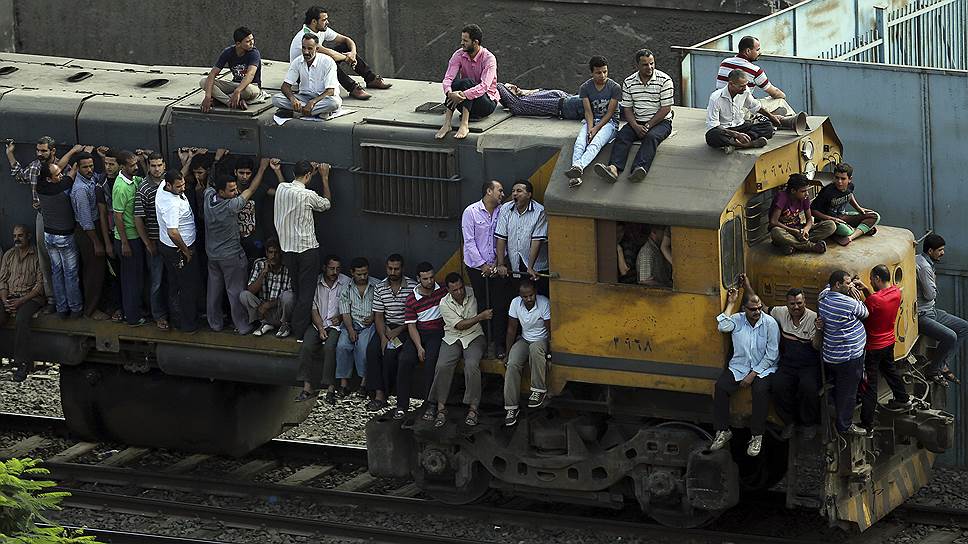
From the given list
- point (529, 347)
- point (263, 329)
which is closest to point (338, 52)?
point (263, 329)

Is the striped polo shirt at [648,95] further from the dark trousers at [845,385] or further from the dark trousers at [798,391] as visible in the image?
the dark trousers at [845,385]

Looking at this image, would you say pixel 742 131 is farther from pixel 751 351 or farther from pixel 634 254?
pixel 751 351

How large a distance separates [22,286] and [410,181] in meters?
4.50

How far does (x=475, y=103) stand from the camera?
15867 mm

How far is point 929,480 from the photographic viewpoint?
1686 centimetres

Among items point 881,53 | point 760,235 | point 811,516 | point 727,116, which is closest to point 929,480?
point 811,516

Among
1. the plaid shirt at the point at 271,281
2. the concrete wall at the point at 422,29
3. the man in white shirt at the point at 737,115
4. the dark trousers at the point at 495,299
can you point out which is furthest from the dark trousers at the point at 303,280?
the concrete wall at the point at 422,29

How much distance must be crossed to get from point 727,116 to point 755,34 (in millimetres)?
4784

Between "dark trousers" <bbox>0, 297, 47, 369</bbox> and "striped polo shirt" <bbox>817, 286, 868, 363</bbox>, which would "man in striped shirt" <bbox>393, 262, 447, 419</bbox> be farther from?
"dark trousers" <bbox>0, 297, 47, 369</bbox>

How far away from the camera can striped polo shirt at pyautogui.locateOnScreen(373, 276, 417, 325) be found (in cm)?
1571

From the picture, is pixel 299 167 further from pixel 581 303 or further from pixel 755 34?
pixel 755 34

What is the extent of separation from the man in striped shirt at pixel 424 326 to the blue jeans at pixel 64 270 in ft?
12.3

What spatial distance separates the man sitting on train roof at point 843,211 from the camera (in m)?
14.9

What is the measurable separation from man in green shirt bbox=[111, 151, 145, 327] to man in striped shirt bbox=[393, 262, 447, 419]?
303 cm
